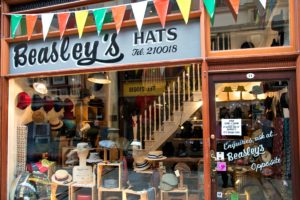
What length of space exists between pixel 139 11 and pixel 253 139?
1.99 m

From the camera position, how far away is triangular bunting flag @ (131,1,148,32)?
→ 4.02m

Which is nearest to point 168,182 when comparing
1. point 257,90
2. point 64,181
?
point 64,181

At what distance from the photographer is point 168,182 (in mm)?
4449

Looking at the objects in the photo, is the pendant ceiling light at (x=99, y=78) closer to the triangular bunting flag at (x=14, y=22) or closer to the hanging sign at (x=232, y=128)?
the triangular bunting flag at (x=14, y=22)

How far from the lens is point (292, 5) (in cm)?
365

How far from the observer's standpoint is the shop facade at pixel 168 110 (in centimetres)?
373

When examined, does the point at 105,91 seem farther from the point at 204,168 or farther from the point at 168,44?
the point at 204,168

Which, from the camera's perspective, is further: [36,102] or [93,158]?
[36,102]

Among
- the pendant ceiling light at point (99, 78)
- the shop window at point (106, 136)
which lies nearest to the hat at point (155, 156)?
the shop window at point (106, 136)

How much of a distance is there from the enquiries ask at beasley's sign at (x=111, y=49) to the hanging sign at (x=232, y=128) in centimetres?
83

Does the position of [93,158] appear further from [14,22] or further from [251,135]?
[251,135]

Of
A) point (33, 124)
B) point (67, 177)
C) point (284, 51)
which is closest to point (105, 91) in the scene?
point (33, 124)

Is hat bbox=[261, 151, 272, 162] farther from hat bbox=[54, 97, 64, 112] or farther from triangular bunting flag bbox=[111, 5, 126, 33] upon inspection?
hat bbox=[54, 97, 64, 112]

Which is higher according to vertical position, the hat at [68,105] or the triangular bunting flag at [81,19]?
the triangular bunting flag at [81,19]
